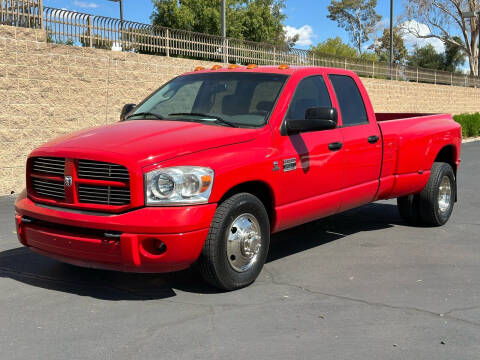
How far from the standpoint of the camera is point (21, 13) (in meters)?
11.4

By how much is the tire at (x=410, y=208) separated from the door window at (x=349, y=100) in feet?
5.60

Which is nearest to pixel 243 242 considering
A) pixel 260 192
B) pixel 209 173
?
pixel 260 192

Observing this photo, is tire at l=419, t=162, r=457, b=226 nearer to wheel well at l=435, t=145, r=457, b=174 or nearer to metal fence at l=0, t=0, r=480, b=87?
wheel well at l=435, t=145, r=457, b=174

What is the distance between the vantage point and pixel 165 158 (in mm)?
4809

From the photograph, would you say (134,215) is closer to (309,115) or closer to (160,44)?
(309,115)

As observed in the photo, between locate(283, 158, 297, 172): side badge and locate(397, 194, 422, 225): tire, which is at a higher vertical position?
locate(283, 158, 297, 172): side badge

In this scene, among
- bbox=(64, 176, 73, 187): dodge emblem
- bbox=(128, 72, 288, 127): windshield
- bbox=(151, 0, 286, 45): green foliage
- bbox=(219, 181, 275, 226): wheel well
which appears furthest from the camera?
bbox=(151, 0, 286, 45): green foliage

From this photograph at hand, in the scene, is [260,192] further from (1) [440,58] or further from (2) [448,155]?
(1) [440,58]

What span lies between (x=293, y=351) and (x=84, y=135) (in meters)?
2.59

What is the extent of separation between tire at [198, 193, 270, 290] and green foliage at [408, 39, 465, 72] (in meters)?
71.7

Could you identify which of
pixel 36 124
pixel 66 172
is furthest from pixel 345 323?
pixel 36 124

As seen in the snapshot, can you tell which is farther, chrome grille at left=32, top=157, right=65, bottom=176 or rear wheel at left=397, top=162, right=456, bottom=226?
rear wheel at left=397, top=162, right=456, bottom=226

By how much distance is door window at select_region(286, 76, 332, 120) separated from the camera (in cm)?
602

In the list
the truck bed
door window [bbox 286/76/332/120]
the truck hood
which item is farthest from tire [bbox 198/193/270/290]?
the truck bed
